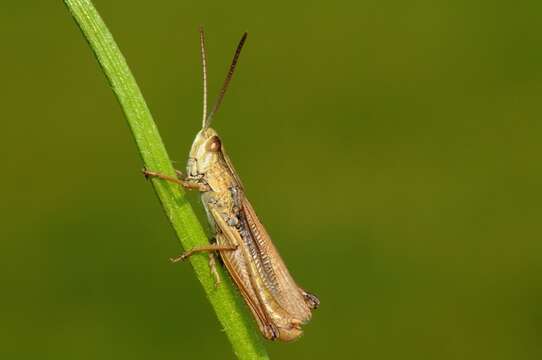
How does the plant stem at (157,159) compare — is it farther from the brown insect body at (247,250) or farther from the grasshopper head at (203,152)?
the grasshopper head at (203,152)

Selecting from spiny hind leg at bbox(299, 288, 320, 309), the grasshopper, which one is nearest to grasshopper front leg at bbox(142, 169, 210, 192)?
the grasshopper

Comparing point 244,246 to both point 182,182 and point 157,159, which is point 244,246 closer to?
point 182,182

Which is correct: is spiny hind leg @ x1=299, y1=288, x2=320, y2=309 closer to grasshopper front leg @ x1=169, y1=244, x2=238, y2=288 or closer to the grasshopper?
the grasshopper

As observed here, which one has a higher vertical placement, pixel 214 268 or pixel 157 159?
pixel 157 159

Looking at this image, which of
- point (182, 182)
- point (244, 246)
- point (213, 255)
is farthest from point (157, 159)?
point (244, 246)

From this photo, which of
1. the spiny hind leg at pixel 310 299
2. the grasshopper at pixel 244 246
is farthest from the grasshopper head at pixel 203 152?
the spiny hind leg at pixel 310 299

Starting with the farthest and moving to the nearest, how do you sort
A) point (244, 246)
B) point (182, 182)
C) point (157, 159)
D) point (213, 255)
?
point (244, 246) < point (213, 255) < point (182, 182) < point (157, 159)
